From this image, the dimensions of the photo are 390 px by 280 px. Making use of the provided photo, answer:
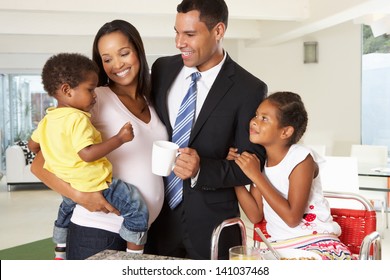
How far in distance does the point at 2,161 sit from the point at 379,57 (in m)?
8.33

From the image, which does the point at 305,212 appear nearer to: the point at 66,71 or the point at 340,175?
the point at 66,71

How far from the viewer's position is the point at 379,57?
8.90 meters

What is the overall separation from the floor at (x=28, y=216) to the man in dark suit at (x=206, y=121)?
343 cm

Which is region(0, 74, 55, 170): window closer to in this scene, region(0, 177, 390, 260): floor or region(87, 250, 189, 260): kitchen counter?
region(0, 177, 390, 260): floor

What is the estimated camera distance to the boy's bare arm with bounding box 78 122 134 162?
1.91m

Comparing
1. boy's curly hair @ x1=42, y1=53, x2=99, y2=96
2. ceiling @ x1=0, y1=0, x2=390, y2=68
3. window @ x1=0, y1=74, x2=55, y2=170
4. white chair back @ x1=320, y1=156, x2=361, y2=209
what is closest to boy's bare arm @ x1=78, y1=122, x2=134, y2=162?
boy's curly hair @ x1=42, y1=53, x2=99, y2=96

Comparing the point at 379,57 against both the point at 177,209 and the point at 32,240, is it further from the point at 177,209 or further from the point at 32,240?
the point at 177,209

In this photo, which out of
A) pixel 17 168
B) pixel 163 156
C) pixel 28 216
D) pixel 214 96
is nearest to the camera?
pixel 163 156

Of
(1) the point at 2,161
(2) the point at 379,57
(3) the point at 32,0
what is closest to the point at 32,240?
(3) the point at 32,0

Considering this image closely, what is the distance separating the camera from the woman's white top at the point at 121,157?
208cm

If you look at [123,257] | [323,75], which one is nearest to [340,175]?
[123,257]

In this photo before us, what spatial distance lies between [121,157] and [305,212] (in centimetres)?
75

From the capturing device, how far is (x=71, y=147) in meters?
1.97
